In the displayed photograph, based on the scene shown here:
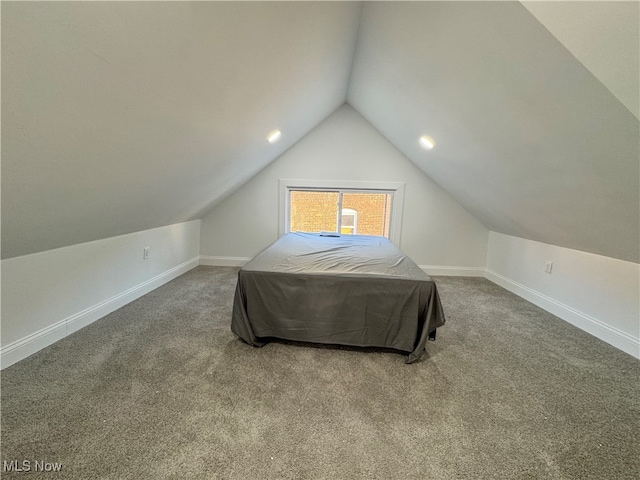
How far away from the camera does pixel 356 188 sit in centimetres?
390

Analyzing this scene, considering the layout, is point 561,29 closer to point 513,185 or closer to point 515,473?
point 513,185

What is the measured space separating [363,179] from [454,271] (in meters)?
1.99

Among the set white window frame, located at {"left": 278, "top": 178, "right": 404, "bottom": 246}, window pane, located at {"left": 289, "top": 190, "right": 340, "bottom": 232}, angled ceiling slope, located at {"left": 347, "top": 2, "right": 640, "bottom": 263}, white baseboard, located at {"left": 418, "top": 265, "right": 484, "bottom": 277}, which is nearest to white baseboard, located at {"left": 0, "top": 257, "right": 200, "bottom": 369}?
white window frame, located at {"left": 278, "top": 178, "right": 404, "bottom": 246}

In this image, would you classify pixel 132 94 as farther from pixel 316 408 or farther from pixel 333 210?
pixel 333 210

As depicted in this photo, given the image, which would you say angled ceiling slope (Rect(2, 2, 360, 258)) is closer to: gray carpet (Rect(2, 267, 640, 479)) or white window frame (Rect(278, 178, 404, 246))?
gray carpet (Rect(2, 267, 640, 479))

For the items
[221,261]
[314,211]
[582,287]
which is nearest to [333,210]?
[314,211]

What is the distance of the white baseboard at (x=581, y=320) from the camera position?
1.99 m

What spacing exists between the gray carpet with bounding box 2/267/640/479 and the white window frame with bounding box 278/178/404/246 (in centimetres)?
202

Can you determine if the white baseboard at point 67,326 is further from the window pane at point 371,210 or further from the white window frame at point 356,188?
the window pane at point 371,210

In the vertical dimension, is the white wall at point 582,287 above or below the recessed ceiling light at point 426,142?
below

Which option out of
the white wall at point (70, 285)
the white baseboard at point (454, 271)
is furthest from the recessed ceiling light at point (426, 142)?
the white wall at point (70, 285)

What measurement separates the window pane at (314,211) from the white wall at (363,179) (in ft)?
0.91

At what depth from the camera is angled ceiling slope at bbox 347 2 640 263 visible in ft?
3.84

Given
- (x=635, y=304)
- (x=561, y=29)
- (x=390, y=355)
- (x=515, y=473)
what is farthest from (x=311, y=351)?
(x=635, y=304)
